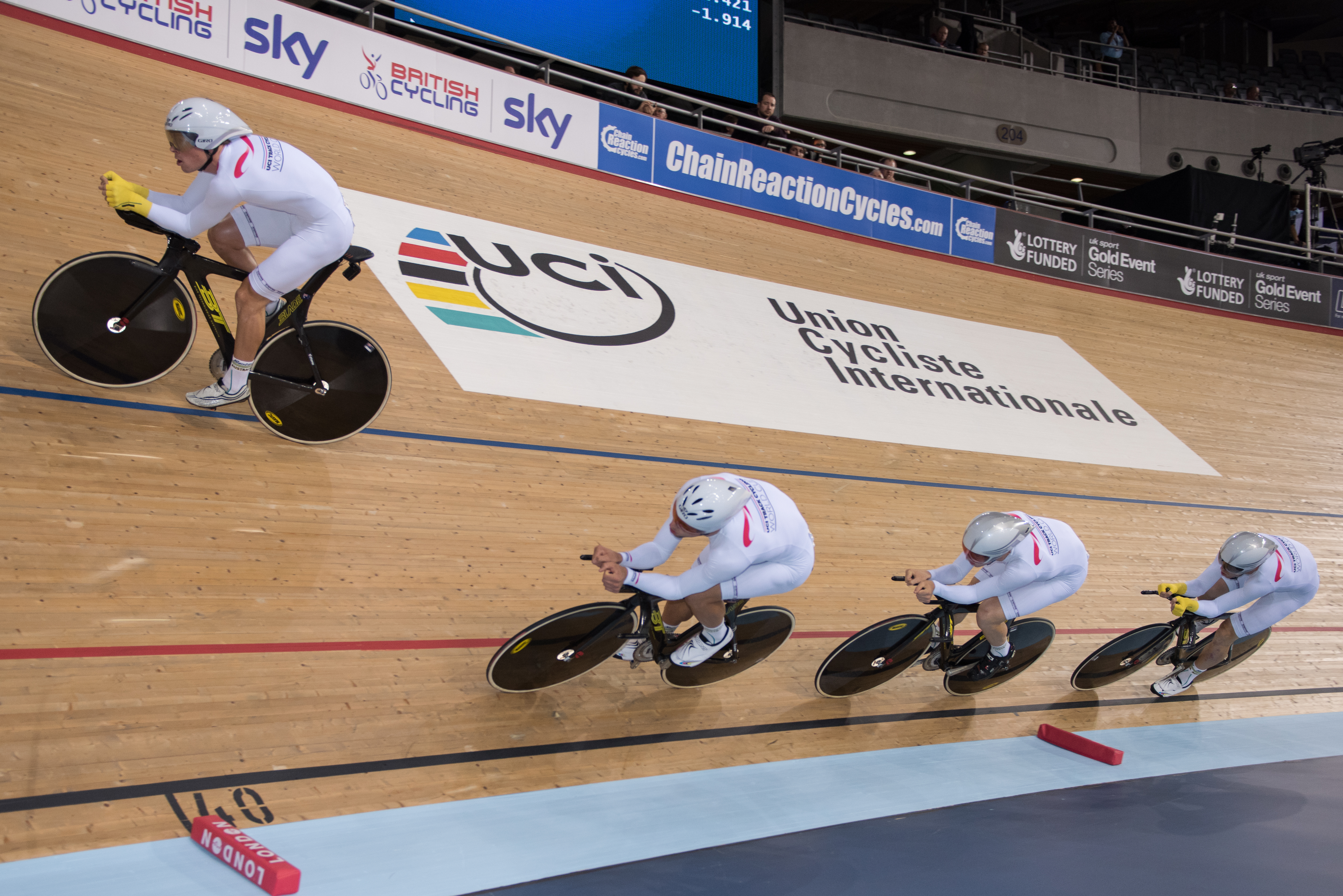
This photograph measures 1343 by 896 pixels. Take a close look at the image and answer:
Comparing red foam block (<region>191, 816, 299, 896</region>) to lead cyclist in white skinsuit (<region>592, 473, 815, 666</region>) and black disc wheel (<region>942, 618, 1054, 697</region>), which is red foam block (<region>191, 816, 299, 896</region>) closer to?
lead cyclist in white skinsuit (<region>592, 473, 815, 666</region>)

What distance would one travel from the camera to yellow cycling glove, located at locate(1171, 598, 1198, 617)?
4789 mm

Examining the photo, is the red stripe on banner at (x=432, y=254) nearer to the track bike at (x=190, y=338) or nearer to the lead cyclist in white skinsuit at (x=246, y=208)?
the track bike at (x=190, y=338)

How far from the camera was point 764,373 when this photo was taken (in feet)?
20.4

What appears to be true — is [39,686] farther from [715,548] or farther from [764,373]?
[764,373]

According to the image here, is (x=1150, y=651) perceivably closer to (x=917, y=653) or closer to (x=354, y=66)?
(x=917, y=653)

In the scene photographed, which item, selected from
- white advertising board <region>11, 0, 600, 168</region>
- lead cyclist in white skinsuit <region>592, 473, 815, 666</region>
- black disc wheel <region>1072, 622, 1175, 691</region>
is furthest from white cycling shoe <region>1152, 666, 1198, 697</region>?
white advertising board <region>11, 0, 600, 168</region>

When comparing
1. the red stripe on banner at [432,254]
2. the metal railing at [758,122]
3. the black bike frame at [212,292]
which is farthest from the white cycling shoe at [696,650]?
the metal railing at [758,122]

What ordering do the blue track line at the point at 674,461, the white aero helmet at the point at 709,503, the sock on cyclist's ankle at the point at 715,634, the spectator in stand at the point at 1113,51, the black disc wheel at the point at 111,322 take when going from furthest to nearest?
1. the spectator in stand at the point at 1113,51
2. the blue track line at the point at 674,461
3. the sock on cyclist's ankle at the point at 715,634
4. the black disc wheel at the point at 111,322
5. the white aero helmet at the point at 709,503

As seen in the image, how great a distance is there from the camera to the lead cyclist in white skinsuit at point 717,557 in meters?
3.09

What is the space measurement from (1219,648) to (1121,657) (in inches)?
29.4

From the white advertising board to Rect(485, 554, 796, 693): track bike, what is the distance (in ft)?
13.1

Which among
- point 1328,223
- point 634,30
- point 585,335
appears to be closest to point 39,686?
point 585,335

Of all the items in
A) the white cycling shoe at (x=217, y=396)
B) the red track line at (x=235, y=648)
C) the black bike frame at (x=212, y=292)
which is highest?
the black bike frame at (x=212, y=292)

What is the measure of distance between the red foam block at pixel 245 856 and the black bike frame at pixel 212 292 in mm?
1711
